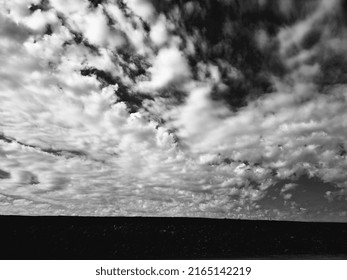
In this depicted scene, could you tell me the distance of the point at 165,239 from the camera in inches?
271

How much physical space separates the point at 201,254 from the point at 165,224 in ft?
3.63

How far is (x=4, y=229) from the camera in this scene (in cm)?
611

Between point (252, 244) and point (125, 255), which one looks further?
point (252, 244)

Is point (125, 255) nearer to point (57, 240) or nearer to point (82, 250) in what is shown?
point (82, 250)

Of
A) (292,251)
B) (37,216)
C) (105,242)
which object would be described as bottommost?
(292,251)

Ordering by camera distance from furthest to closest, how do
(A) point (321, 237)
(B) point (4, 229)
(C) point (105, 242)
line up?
(A) point (321, 237) < (C) point (105, 242) < (B) point (4, 229)

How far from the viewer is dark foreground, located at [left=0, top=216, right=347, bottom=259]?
6270mm

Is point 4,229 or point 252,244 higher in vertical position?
point 4,229

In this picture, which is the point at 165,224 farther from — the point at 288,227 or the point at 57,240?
the point at 288,227

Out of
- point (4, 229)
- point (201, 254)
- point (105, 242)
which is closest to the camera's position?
point (4, 229)

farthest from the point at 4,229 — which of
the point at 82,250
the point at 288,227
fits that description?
the point at 288,227

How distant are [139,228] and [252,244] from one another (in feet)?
8.99

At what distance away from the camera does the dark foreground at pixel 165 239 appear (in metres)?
6.27

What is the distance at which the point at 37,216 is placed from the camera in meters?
6.38
